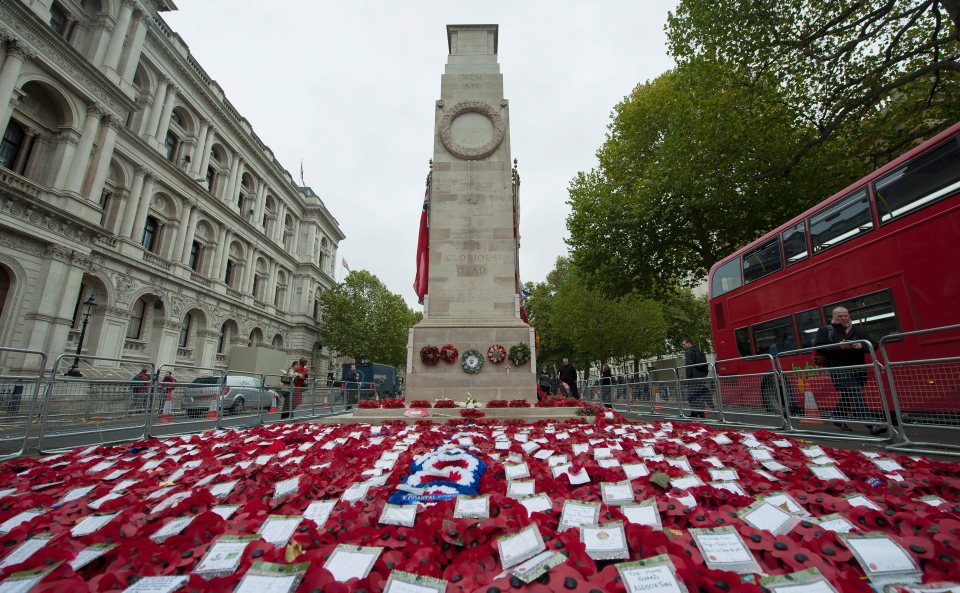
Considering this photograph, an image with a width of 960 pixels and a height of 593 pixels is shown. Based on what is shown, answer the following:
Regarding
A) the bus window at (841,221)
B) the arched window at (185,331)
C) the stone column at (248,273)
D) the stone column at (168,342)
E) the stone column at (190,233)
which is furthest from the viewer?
the stone column at (248,273)

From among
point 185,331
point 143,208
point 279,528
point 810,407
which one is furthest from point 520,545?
point 185,331

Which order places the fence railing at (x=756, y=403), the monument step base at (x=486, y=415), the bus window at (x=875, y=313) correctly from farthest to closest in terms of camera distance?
the monument step base at (x=486, y=415), the bus window at (x=875, y=313), the fence railing at (x=756, y=403)

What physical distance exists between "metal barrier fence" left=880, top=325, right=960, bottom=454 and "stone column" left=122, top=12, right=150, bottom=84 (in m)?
35.1

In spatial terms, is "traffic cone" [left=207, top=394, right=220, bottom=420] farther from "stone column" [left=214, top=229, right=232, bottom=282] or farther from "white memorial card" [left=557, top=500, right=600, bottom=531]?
"stone column" [left=214, top=229, right=232, bottom=282]

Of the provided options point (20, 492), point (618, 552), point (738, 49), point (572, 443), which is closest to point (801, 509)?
point (618, 552)

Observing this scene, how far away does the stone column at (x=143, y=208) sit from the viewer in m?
26.0

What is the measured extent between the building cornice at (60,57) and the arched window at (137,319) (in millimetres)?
11571

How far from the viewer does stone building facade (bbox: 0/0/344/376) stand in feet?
61.4

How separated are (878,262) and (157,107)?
38.1 metres

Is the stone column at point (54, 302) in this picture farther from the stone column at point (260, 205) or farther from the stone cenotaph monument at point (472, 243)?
the stone column at point (260, 205)

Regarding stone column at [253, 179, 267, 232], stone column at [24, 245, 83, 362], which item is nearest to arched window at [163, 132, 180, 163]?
stone column at [253, 179, 267, 232]

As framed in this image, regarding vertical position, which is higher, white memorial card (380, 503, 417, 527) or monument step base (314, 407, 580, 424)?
monument step base (314, 407, 580, 424)

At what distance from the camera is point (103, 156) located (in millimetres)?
22281

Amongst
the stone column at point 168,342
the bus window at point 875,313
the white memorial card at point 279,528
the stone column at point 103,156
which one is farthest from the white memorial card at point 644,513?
the stone column at point 168,342
